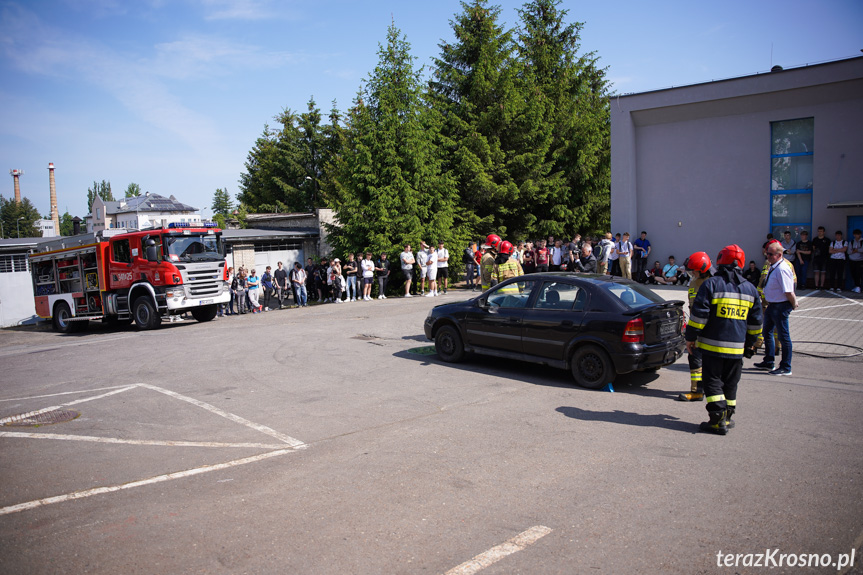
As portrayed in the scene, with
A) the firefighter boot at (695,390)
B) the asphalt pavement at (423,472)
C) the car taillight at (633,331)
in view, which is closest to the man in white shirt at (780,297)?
the asphalt pavement at (423,472)

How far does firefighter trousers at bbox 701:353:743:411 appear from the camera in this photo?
586 centimetres

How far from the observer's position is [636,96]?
21031 millimetres

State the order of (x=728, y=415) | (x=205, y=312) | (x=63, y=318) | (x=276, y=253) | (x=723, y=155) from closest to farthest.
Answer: (x=728, y=415) → (x=205, y=312) → (x=63, y=318) → (x=723, y=155) → (x=276, y=253)

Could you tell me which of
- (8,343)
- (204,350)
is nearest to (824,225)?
(204,350)

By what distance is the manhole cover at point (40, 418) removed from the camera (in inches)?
279

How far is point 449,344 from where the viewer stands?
9.87 m

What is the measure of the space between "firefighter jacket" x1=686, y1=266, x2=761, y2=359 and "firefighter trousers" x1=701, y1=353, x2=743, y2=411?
0.08 meters

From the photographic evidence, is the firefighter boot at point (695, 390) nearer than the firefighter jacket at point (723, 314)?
No

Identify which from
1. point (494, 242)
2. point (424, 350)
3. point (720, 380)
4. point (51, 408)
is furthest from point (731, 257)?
point (51, 408)

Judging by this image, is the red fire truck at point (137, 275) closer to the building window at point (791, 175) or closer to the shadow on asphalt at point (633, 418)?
the shadow on asphalt at point (633, 418)

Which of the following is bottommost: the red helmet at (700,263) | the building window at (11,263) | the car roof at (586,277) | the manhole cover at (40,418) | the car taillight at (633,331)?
the manhole cover at (40,418)

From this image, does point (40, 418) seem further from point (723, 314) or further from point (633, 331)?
point (723, 314)

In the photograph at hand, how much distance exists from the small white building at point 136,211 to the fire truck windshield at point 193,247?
5111 centimetres

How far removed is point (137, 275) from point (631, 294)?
13.9 metres
